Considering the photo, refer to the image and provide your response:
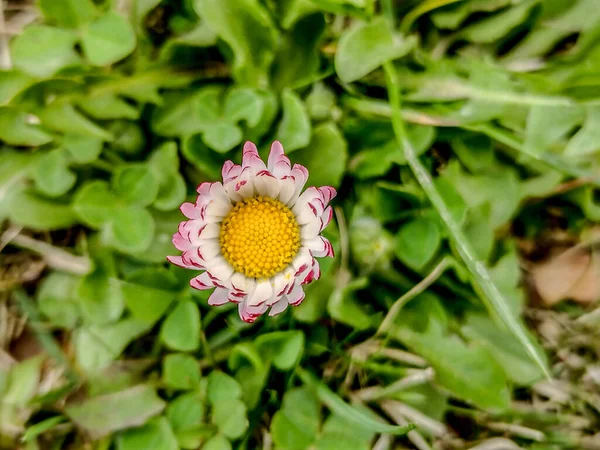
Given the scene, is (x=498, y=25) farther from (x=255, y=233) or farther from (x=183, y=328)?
(x=183, y=328)

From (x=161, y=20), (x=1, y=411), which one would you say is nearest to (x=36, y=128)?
(x=161, y=20)

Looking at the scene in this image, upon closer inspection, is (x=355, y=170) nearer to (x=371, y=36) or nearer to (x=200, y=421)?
(x=371, y=36)

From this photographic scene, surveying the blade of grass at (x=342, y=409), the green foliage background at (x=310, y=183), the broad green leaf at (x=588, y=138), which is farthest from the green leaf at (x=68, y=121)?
the broad green leaf at (x=588, y=138)

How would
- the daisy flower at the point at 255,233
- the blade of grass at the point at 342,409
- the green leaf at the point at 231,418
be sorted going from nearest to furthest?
the daisy flower at the point at 255,233, the blade of grass at the point at 342,409, the green leaf at the point at 231,418

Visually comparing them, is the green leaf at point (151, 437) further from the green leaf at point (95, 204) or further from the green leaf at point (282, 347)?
the green leaf at point (95, 204)

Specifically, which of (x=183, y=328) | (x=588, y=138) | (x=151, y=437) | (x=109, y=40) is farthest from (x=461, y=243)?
(x=109, y=40)
